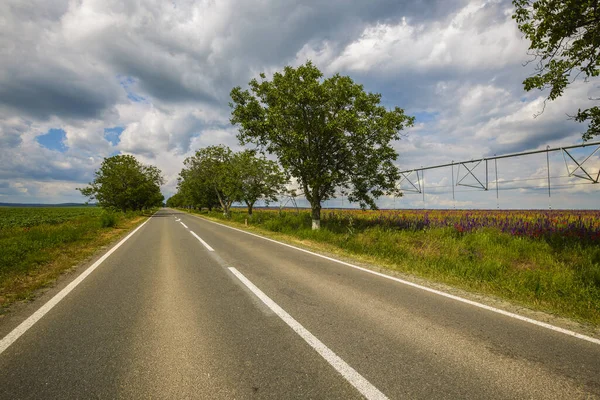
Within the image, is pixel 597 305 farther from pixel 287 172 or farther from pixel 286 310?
pixel 287 172

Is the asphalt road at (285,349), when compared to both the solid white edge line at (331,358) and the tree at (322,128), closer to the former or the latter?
the solid white edge line at (331,358)

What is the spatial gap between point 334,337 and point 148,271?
18.7ft

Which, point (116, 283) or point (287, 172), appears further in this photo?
point (287, 172)

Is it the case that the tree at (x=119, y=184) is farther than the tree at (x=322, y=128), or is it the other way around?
the tree at (x=119, y=184)

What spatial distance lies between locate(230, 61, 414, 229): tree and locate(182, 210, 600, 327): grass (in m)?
3.28

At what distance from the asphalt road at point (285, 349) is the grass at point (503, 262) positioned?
1.74 meters

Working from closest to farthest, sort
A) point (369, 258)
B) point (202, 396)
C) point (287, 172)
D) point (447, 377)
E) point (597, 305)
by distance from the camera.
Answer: point (202, 396) < point (447, 377) < point (597, 305) < point (369, 258) < point (287, 172)

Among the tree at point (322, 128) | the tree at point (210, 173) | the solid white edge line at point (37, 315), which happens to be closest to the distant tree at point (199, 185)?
the tree at point (210, 173)

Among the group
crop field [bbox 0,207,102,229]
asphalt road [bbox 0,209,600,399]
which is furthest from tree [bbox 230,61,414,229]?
crop field [bbox 0,207,102,229]

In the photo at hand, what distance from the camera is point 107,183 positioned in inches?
1769

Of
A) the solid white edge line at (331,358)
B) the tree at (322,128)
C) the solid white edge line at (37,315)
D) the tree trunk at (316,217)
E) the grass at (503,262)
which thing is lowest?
the grass at (503,262)

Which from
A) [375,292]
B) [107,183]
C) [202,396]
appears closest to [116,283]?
[202,396]

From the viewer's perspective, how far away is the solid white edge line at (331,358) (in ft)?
8.02

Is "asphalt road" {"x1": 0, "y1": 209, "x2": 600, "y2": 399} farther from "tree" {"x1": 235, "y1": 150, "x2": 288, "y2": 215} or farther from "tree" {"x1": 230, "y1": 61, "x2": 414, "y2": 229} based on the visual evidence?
"tree" {"x1": 235, "y1": 150, "x2": 288, "y2": 215}
